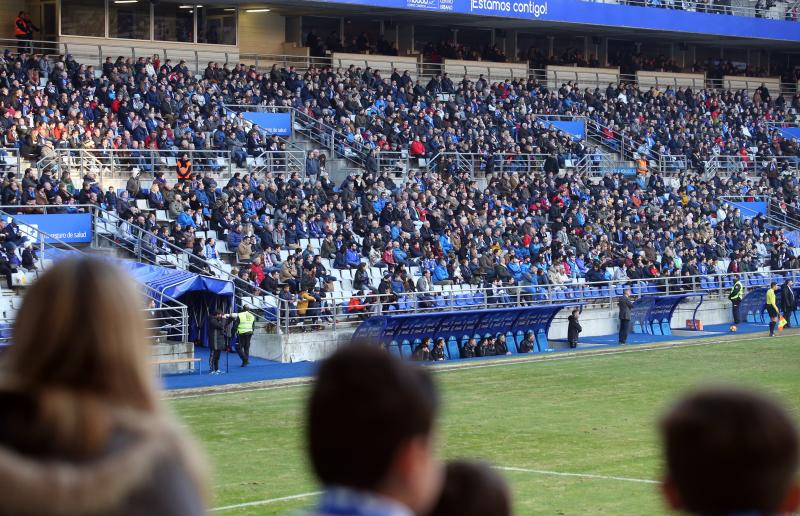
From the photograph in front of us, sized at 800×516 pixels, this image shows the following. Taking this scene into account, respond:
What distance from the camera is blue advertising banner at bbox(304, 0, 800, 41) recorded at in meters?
49.7

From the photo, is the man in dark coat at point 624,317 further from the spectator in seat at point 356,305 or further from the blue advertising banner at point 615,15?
the blue advertising banner at point 615,15

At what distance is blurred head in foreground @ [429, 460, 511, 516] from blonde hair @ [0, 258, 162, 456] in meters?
0.90

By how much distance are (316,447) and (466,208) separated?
36.5 metres

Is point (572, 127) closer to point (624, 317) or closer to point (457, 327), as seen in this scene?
point (624, 317)

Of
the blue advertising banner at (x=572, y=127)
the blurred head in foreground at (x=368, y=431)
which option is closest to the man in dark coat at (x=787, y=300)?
the blue advertising banner at (x=572, y=127)

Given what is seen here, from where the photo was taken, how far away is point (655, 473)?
1485cm

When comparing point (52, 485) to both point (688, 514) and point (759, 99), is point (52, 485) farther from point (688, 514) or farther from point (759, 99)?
point (759, 99)

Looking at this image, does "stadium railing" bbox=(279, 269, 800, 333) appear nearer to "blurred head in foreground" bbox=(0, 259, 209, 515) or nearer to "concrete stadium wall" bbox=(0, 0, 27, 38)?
"concrete stadium wall" bbox=(0, 0, 27, 38)

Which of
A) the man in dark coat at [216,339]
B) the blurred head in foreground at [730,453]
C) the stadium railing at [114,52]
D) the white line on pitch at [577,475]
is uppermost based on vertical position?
the stadium railing at [114,52]

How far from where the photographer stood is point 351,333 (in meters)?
30.8

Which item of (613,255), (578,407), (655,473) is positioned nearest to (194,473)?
(655,473)

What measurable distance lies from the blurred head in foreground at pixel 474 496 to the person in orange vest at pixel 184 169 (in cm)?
3128

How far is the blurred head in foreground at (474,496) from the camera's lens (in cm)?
335

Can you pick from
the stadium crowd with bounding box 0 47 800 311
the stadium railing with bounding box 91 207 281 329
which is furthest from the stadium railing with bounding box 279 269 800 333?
the stadium railing with bounding box 91 207 281 329
